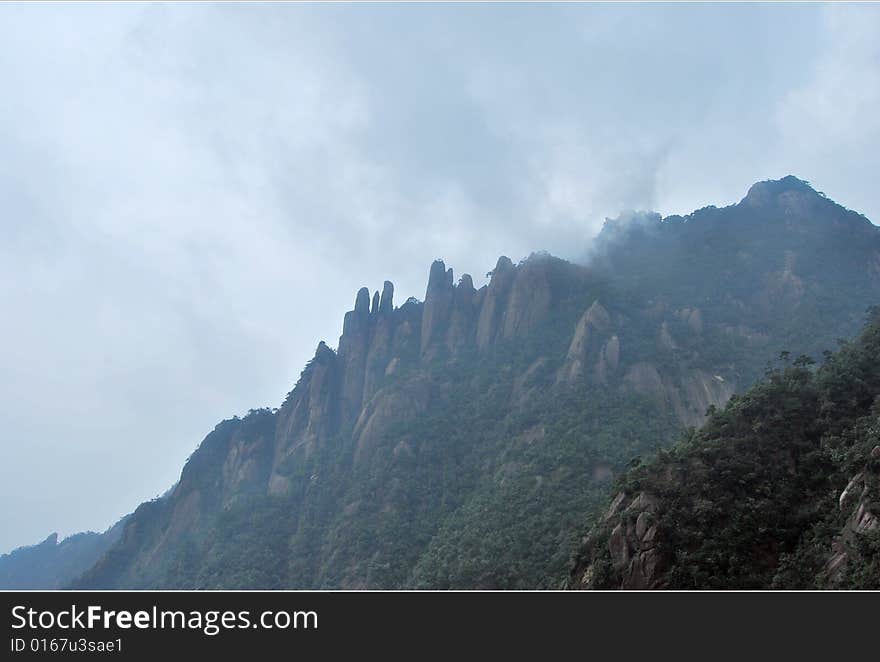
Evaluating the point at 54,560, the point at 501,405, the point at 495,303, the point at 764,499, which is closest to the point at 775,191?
the point at 495,303

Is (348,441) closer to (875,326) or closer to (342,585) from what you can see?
(342,585)

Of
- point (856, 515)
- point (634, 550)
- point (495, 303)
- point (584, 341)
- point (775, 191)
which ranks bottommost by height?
point (634, 550)

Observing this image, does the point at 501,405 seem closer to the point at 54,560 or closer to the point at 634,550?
the point at 634,550

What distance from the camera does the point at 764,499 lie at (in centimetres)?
2625

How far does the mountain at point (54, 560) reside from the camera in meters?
104

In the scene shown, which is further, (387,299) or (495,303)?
(387,299)

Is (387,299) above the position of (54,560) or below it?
above

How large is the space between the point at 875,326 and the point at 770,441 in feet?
37.7

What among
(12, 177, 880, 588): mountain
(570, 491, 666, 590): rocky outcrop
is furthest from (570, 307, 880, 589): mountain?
(12, 177, 880, 588): mountain

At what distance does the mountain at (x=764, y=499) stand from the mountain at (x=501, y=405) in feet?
30.2

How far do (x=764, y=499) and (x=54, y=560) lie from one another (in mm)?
130613

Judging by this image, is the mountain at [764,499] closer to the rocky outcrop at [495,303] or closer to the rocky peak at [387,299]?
the rocky outcrop at [495,303]

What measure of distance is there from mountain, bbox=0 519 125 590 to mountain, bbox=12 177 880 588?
23.7 m

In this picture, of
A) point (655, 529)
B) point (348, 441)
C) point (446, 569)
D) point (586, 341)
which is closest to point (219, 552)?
point (348, 441)
